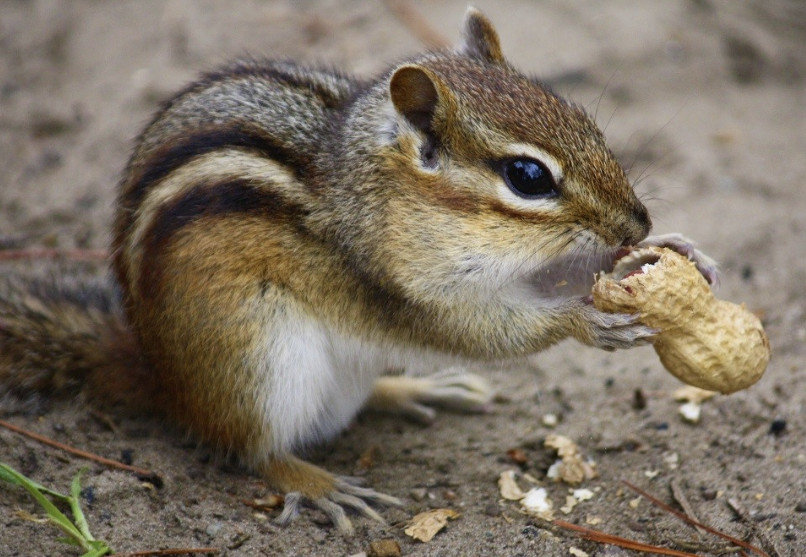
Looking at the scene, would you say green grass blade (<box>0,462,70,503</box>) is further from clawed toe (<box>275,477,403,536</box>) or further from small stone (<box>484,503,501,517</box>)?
small stone (<box>484,503,501,517</box>)

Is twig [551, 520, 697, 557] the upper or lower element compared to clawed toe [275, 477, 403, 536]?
upper

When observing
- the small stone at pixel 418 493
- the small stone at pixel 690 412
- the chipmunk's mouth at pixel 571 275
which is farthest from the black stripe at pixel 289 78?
Result: the small stone at pixel 690 412

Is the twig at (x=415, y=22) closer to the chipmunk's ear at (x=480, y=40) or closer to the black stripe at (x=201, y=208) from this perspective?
the chipmunk's ear at (x=480, y=40)

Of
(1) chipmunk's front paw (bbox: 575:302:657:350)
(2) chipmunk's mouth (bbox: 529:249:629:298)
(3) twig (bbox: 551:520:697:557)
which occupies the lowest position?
(3) twig (bbox: 551:520:697:557)

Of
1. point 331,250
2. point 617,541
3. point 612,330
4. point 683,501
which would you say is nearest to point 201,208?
point 331,250

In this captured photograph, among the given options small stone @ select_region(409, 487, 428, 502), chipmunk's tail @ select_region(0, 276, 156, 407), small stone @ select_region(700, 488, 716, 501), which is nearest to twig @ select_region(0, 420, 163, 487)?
chipmunk's tail @ select_region(0, 276, 156, 407)

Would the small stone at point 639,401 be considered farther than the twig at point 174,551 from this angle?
Yes

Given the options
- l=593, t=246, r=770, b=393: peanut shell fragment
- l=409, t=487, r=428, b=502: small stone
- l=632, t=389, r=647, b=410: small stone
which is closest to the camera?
l=593, t=246, r=770, b=393: peanut shell fragment
